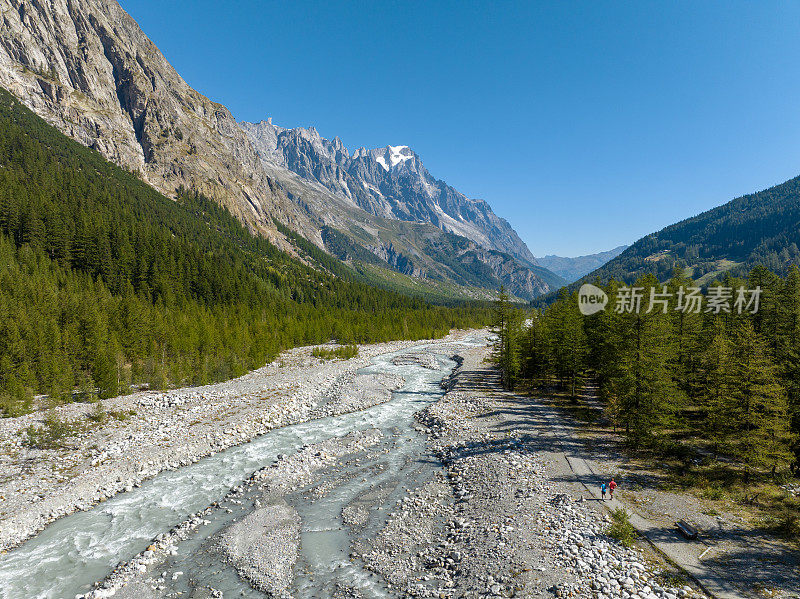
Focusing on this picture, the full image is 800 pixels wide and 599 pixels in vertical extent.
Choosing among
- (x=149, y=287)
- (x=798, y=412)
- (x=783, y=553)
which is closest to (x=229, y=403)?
(x=783, y=553)

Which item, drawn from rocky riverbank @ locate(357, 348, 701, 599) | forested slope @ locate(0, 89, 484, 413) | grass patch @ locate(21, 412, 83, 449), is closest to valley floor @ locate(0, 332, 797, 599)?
rocky riverbank @ locate(357, 348, 701, 599)

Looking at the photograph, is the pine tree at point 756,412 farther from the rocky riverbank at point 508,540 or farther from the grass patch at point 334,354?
the grass patch at point 334,354

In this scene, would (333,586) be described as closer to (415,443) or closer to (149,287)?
(415,443)

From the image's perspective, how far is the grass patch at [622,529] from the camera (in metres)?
17.1

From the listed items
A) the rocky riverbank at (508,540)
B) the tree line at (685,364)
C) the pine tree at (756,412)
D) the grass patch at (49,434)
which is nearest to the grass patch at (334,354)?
the tree line at (685,364)

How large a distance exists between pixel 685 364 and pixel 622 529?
30644 millimetres

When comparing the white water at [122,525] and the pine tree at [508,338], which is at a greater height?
the pine tree at [508,338]

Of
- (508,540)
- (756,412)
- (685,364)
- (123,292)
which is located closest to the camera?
(508,540)

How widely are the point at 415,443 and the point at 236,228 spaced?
192786 millimetres

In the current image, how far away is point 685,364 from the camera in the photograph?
129 ft

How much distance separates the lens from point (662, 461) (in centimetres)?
2716

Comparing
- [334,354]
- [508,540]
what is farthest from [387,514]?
[334,354]

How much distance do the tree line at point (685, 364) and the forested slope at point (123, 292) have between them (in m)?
52.5

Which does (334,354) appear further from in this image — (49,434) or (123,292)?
(49,434)
